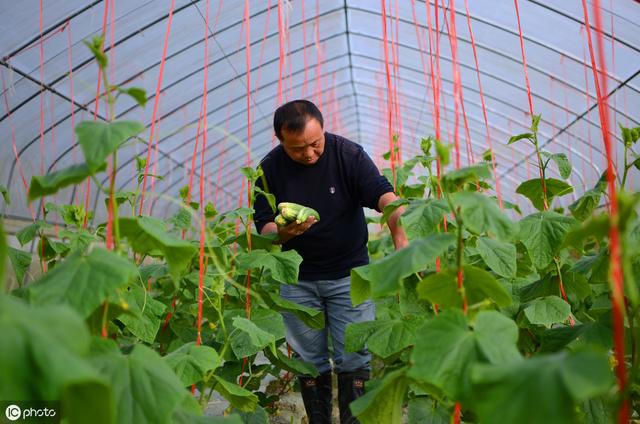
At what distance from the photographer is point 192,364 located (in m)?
1.82

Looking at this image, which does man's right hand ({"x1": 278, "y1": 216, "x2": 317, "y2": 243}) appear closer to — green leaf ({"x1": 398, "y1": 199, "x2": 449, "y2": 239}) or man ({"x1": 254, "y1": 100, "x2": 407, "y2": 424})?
man ({"x1": 254, "y1": 100, "x2": 407, "y2": 424})

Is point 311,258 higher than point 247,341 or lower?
higher

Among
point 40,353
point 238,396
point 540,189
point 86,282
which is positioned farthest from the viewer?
point 540,189

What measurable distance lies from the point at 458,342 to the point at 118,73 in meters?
6.78

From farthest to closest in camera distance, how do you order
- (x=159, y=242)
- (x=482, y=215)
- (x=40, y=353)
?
(x=159, y=242)
(x=482, y=215)
(x=40, y=353)

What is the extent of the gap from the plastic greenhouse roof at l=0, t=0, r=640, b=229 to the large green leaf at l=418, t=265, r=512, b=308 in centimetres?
329

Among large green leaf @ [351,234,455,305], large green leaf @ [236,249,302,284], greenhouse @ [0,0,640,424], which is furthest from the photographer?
large green leaf @ [236,249,302,284]

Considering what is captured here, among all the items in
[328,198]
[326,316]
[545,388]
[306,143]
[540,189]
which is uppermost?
[306,143]

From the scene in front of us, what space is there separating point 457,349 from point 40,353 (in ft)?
2.56

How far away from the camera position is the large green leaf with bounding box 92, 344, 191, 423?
127 centimetres

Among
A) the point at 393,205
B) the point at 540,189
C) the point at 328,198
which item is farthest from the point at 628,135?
the point at 328,198

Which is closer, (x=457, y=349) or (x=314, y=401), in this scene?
(x=457, y=349)

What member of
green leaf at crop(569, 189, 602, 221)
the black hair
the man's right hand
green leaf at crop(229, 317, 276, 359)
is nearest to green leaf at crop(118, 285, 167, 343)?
green leaf at crop(229, 317, 276, 359)

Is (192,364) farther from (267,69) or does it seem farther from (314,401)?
(267,69)
